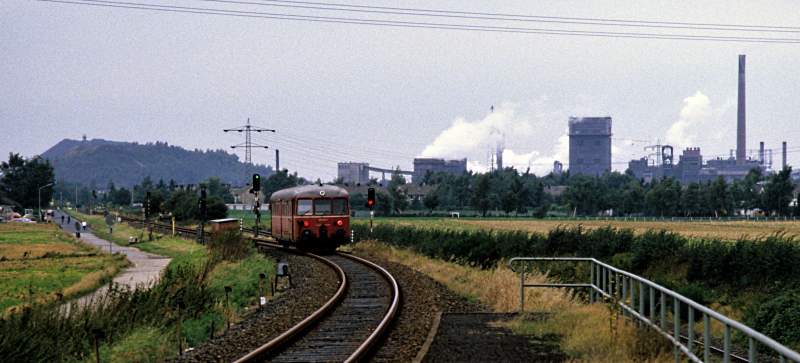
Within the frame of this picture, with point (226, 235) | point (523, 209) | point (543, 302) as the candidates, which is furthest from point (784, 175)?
point (543, 302)

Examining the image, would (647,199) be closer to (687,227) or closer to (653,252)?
(687,227)

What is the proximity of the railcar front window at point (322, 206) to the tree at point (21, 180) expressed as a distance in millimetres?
110645

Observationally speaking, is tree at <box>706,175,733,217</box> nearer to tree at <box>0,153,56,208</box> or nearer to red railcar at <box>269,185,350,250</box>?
red railcar at <box>269,185,350,250</box>

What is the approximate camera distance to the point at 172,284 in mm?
17859

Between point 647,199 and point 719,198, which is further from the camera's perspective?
point 647,199

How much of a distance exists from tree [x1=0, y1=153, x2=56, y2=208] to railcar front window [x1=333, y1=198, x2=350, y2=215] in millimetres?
110565

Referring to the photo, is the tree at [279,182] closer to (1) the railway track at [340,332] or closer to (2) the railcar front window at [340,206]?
(2) the railcar front window at [340,206]

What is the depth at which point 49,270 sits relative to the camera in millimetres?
35062

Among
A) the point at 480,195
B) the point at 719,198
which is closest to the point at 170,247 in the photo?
the point at 480,195

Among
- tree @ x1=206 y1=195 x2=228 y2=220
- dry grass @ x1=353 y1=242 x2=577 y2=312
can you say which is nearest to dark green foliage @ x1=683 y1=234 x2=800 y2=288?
dry grass @ x1=353 y1=242 x2=577 y2=312

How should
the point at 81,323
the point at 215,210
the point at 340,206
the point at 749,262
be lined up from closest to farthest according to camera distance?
the point at 81,323 → the point at 749,262 → the point at 340,206 → the point at 215,210

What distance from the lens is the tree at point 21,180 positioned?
120 meters

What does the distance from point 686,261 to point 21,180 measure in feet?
412

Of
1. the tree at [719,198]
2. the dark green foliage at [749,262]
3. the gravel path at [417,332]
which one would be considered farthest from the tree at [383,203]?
the gravel path at [417,332]
